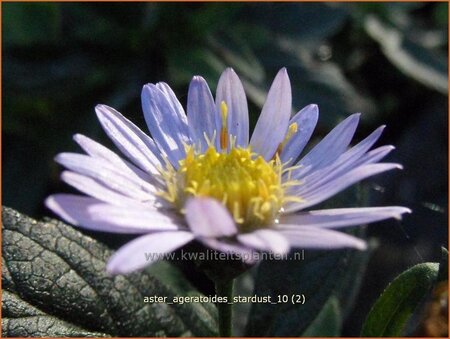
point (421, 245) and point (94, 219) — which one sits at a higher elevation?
point (94, 219)

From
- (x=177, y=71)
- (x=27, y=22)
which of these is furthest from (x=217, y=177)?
(x=27, y=22)

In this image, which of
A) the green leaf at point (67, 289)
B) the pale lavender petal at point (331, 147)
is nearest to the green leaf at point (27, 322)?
the green leaf at point (67, 289)

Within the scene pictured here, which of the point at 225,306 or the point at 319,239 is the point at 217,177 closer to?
the point at 225,306

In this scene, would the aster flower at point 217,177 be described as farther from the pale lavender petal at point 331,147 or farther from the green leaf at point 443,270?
the green leaf at point 443,270

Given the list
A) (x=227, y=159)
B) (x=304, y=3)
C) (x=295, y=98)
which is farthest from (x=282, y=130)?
(x=304, y=3)

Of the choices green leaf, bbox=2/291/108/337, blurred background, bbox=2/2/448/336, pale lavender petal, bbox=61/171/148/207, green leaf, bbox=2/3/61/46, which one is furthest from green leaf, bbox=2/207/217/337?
green leaf, bbox=2/3/61/46

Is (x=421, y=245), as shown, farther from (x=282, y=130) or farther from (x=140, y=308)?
(x=140, y=308)

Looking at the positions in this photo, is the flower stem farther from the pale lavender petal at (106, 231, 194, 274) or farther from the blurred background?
the blurred background
